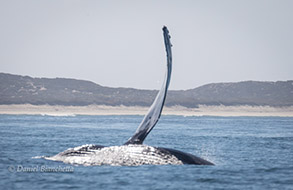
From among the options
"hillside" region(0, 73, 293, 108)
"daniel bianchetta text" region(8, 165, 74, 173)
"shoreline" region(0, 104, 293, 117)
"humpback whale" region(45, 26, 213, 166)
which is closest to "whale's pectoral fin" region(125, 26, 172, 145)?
"humpback whale" region(45, 26, 213, 166)

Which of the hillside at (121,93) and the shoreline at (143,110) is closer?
→ the shoreline at (143,110)

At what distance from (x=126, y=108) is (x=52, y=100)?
18281mm

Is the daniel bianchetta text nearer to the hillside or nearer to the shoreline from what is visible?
the shoreline

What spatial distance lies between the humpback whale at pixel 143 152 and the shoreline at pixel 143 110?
330 feet

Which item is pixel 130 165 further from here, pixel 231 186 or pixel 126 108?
pixel 126 108

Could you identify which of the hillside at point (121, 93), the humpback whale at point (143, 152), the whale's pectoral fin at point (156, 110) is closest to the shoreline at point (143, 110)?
the hillside at point (121, 93)

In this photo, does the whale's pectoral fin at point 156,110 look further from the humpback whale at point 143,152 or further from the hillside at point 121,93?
the hillside at point 121,93

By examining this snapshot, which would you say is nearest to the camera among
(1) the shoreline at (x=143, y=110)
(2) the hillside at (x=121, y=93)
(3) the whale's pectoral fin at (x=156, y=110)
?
(3) the whale's pectoral fin at (x=156, y=110)

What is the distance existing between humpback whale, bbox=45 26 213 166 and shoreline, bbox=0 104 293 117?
10044cm

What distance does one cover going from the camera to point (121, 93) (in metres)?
158

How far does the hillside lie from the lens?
13200cm

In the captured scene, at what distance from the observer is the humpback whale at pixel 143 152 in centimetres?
1468

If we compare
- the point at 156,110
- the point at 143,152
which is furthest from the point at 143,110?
the point at 156,110

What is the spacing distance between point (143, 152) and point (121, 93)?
142928 millimetres
